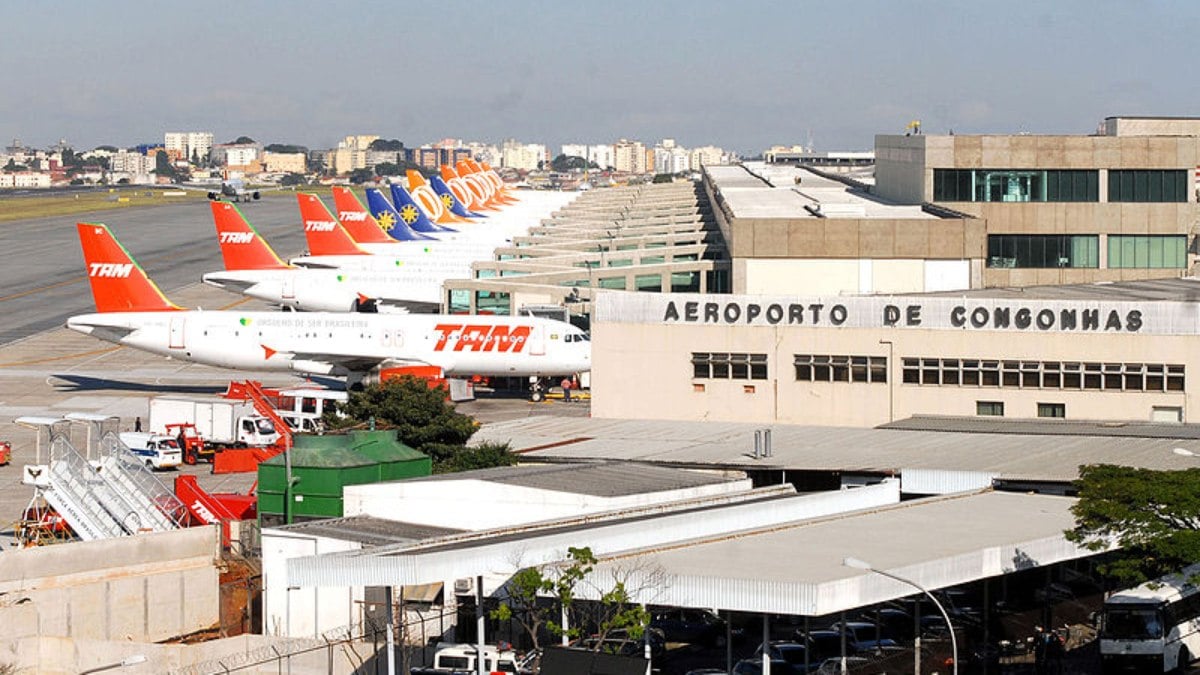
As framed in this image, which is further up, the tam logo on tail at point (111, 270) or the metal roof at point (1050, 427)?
the tam logo on tail at point (111, 270)

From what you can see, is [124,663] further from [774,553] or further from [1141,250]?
[1141,250]

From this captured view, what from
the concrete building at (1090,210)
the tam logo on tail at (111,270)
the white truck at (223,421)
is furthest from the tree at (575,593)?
the concrete building at (1090,210)

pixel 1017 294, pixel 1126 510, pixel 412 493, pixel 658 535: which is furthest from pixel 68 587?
pixel 1017 294

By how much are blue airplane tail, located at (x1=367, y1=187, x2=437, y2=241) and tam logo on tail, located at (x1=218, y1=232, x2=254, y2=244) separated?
33142mm

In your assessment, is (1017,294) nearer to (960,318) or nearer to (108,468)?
(960,318)

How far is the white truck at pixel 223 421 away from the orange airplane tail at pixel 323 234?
210 feet

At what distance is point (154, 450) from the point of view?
77375 mm

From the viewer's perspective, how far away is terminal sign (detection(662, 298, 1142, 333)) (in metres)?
68.7

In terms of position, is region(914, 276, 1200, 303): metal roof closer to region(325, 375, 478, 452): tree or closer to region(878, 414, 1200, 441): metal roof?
region(878, 414, 1200, 441): metal roof

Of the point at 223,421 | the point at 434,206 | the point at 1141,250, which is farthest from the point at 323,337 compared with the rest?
the point at 434,206

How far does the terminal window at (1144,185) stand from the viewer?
10162cm

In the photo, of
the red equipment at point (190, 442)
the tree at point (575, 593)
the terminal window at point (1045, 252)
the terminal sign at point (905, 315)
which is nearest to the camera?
the tree at point (575, 593)

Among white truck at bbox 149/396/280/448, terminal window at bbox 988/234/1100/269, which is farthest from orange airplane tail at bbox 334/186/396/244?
white truck at bbox 149/396/280/448

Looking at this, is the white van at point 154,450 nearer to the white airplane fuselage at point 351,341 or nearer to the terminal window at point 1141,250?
the white airplane fuselage at point 351,341
